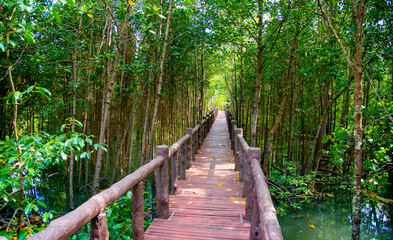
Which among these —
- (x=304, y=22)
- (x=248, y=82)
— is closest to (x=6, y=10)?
(x=304, y=22)

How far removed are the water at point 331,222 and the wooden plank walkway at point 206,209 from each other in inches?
117

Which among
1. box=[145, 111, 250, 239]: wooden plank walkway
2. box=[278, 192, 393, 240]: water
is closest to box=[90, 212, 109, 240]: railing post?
box=[145, 111, 250, 239]: wooden plank walkway

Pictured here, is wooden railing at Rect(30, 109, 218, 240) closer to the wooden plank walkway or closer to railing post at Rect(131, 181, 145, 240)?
railing post at Rect(131, 181, 145, 240)

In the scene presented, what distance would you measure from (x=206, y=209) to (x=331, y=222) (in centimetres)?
614

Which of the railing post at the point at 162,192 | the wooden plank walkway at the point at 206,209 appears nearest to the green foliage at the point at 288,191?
the wooden plank walkway at the point at 206,209

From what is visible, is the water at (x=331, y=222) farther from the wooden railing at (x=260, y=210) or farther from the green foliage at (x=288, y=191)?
the wooden railing at (x=260, y=210)

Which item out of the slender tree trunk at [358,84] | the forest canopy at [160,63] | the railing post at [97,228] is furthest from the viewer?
the slender tree trunk at [358,84]

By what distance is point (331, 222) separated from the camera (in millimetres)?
7914

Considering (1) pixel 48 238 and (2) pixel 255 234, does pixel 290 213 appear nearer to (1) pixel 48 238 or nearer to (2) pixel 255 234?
(2) pixel 255 234

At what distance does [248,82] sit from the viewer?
42.7 feet

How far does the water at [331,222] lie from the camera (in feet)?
23.8

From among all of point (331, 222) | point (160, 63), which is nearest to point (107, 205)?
point (160, 63)

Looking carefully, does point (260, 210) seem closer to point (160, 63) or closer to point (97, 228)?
point (97, 228)

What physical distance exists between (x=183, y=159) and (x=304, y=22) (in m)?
4.46
